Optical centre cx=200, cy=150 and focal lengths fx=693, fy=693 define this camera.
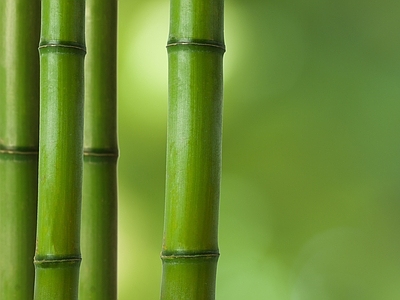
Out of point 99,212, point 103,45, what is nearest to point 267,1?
point 103,45

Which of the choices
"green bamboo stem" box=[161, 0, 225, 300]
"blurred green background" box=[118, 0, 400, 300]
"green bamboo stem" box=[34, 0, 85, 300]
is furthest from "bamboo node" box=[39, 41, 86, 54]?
"blurred green background" box=[118, 0, 400, 300]

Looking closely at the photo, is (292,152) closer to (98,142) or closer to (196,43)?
(98,142)

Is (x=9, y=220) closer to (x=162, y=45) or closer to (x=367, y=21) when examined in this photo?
(x=162, y=45)

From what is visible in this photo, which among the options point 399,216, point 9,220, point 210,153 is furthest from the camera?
point 399,216

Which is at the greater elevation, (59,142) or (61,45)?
(61,45)

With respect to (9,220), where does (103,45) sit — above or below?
above

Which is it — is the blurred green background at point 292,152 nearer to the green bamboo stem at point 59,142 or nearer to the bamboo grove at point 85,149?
the bamboo grove at point 85,149

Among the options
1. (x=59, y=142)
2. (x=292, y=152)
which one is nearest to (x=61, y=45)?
(x=59, y=142)
